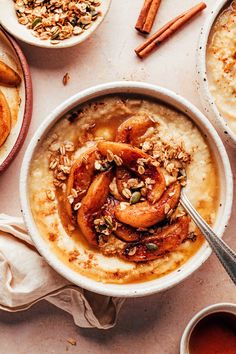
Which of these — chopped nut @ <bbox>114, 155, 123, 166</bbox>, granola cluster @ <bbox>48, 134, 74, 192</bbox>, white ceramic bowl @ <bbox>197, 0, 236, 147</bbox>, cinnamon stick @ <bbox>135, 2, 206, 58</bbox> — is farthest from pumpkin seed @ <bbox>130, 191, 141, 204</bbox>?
cinnamon stick @ <bbox>135, 2, 206, 58</bbox>

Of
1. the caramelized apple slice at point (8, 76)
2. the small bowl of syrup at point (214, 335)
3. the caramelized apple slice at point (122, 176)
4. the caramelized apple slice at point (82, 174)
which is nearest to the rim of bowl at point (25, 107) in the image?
the caramelized apple slice at point (8, 76)

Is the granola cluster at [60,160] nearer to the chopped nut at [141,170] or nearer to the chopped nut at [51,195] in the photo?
the chopped nut at [51,195]

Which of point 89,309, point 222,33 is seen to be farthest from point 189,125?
point 89,309

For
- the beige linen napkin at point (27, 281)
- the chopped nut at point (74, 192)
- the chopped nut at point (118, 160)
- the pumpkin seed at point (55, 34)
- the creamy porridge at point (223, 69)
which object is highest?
the creamy porridge at point (223, 69)

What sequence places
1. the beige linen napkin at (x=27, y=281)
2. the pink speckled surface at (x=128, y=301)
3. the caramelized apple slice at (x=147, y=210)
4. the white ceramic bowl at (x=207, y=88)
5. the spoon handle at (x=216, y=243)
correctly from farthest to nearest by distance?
1. the pink speckled surface at (x=128, y=301)
2. the beige linen napkin at (x=27, y=281)
3. the white ceramic bowl at (x=207, y=88)
4. the caramelized apple slice at (x=147, y=210)
5. the spoon handle at (x=216, y=243)

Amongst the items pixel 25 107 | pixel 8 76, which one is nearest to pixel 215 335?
pixel 25 107

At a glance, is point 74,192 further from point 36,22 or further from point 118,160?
point 36,22
